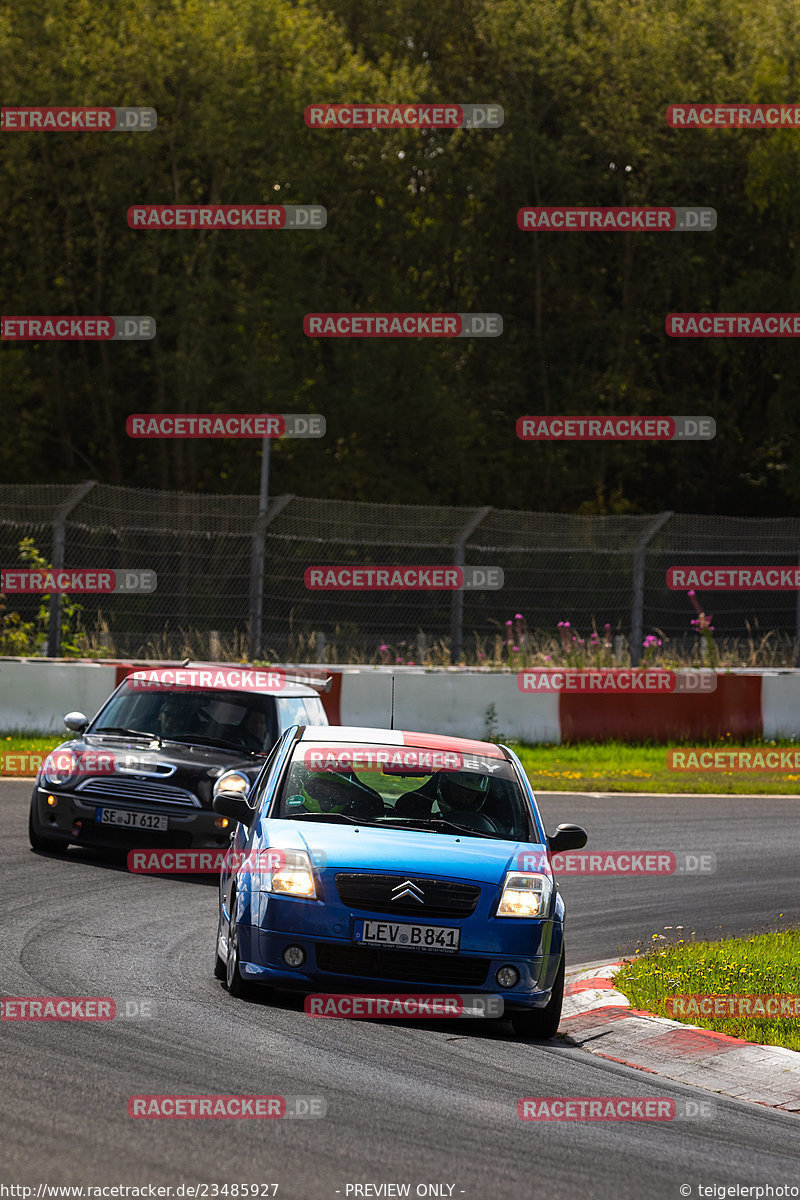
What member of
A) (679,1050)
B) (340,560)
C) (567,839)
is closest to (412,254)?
(340,560)

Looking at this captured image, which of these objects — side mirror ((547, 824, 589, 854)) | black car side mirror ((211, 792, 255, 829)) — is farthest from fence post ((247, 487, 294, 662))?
side mirror ((547, 824, 589, 854))

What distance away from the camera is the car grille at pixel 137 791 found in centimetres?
1182

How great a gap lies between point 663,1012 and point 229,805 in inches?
97.2

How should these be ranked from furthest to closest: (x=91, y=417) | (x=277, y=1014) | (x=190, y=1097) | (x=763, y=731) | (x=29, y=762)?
A: (x=91, y=417) < (x=763, y=731) < (x=29, y=762) < (x=277, y=1014) < (x=190, y=1097)

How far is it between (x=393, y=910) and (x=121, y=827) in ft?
15.7

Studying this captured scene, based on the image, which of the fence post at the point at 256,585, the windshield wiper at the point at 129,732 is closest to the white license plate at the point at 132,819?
the windshield wiper at the point at 129,732

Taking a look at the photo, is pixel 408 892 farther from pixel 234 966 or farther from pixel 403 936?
pixel 234 966

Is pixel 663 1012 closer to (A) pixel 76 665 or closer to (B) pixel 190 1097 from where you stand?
(B) pixel 190 1097

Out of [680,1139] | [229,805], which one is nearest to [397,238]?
[229,805]

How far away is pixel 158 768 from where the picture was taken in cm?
1191

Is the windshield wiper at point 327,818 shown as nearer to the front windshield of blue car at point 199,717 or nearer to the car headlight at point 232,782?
the car headlight at point 232,782

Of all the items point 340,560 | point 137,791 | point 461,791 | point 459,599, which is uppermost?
point 340,560

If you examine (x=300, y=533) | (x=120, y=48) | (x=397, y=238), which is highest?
(x=120, y=48)

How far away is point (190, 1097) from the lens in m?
5.74
